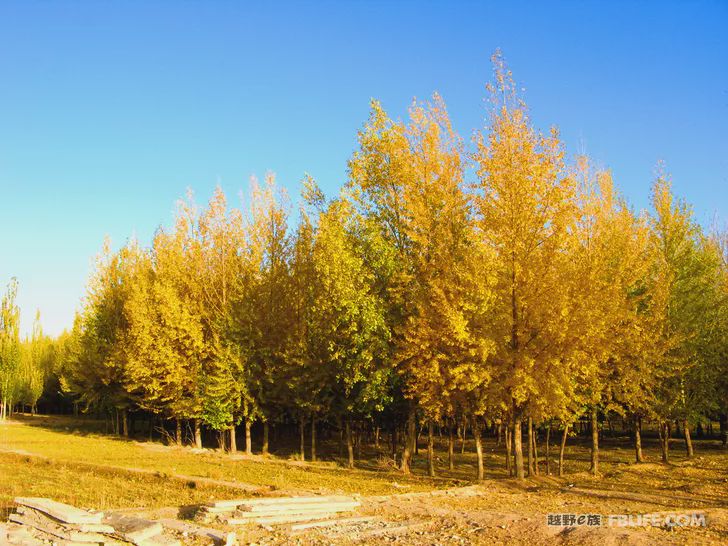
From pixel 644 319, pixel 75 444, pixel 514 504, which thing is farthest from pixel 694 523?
pixel 75 444

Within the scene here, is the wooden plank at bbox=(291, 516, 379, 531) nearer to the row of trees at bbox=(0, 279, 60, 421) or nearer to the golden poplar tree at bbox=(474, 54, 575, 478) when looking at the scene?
the golden poplar tree at bbox=(474, 54, 575, 478)

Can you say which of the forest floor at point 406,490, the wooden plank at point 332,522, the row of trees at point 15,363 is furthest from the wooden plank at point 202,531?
the row of trees at point 15,363

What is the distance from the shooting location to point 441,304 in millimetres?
19578

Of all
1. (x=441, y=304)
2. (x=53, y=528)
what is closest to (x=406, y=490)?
(x=441, y=304)

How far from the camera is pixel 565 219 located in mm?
19219

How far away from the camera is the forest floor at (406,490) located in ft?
39.8

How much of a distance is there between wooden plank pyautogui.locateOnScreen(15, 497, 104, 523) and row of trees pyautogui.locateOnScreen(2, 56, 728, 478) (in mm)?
10489

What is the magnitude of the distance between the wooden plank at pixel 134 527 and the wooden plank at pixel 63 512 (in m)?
0.34

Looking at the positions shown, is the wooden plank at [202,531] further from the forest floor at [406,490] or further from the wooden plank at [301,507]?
the wooden plank at [301,507]

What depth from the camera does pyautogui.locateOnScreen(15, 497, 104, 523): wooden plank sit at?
12023mm

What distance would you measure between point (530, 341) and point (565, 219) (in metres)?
4.04

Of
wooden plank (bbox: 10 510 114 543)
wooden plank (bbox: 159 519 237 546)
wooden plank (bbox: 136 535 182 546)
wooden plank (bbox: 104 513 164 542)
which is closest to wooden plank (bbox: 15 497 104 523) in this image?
wooden plank (bbox: 10 510 114 543)

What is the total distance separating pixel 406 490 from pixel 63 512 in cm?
1043

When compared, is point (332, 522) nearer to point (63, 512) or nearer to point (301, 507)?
point (301, 507)
